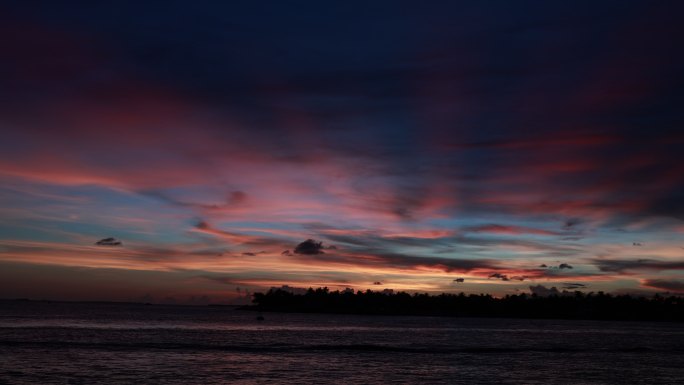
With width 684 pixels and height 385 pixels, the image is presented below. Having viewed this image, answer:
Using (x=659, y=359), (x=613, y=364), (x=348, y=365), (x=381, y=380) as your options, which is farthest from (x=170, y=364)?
(x=659, y=359)

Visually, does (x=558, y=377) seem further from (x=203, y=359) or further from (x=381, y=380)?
(x=203, y=359)

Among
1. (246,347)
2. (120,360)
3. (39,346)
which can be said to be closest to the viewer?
(120,360)

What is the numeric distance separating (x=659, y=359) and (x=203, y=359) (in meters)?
61.8

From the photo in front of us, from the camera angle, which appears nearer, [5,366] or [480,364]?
[5,366]

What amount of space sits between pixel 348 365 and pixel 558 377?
22007 mm

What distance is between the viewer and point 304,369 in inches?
2466

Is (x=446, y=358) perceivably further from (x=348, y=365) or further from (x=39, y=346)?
(x=39, y=346)

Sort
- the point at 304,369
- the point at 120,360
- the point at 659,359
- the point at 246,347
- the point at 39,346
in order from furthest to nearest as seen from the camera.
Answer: the point at 246,347
the point at 659,359
the point at 39,346
the point at 120,360
the point at 304,369

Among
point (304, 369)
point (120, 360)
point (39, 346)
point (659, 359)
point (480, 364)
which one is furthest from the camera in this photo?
point (659, 359)

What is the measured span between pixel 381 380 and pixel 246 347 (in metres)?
40.2

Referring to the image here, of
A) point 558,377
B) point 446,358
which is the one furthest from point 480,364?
point 558,377

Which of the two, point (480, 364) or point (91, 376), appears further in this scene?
point (480, 364)

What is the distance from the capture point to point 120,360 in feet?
219

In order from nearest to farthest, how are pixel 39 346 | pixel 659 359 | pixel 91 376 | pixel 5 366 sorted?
pixel 91 376
pixel 5 366
pixel 39 346
pixel 659 359
